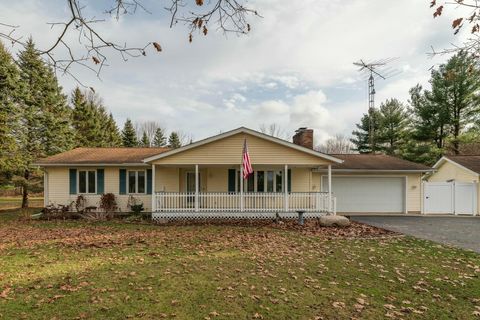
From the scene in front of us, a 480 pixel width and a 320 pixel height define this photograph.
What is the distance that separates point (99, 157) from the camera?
655 inches

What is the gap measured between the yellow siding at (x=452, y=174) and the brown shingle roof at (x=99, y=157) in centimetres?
1884

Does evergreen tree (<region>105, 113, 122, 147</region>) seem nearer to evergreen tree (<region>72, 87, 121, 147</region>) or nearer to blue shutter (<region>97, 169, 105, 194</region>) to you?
evergreen tree (<region>72, 87, 121, 147</region>)

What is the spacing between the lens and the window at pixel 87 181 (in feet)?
52.2

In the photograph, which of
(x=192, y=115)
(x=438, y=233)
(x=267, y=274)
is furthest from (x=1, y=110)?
(x=438, y=233)

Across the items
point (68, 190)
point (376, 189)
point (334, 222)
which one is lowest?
point (334, 222)

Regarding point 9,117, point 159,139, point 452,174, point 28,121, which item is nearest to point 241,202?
point 452,174

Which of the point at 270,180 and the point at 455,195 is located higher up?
the point at 270,180

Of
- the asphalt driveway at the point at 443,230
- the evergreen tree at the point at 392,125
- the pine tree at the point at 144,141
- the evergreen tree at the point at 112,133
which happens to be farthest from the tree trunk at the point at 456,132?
the pine tree at the point at 144,141

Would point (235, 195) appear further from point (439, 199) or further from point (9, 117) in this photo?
point (9, 117)

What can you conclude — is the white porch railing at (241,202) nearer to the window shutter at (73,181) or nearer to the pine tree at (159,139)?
the window shutter at (73,181)

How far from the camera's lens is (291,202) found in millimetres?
14656

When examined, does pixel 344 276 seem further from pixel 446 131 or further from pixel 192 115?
pixel 446 131

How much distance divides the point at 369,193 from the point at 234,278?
45.7ft

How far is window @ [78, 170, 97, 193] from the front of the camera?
15922mm
